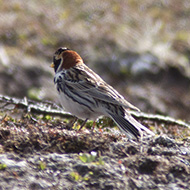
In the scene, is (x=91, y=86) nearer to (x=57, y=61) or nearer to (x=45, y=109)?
(x=57, y=61)

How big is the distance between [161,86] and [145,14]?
3078mm

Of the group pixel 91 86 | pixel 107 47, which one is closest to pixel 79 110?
pixel 91 86

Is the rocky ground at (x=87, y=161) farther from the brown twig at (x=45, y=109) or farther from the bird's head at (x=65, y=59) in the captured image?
the brown twig at (x=45, y=109)

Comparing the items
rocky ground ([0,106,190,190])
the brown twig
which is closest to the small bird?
rocky ground ([0,106,190,190])

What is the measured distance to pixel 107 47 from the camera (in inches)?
409

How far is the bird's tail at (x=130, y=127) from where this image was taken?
4.94 metres

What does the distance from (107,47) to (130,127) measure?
5.49 m

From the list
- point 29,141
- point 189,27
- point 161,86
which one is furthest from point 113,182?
point 189,27

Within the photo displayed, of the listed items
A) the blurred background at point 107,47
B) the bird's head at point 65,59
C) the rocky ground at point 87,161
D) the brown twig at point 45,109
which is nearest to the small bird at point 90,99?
the bird's head at point 65,59

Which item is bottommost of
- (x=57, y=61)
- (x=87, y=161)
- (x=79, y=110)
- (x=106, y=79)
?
(x=87, y=161)

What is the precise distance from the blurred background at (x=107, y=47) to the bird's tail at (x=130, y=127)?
3.07 metres

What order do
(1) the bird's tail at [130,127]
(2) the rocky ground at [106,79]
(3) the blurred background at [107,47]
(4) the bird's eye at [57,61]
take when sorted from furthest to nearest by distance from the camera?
(3) the blurred background at [107,47], (4) the bird's eye at [57,61], (1) the bird's tail at [130,127], (2) the rocky ground at [106,79]

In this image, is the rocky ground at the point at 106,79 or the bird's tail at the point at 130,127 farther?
the bird's tail at the point at 130,127

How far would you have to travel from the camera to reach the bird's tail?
4.94 metres
